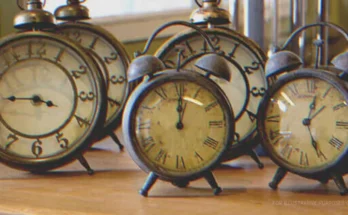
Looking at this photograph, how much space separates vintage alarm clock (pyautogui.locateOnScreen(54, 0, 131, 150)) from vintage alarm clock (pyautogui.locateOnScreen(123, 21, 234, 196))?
368 mm

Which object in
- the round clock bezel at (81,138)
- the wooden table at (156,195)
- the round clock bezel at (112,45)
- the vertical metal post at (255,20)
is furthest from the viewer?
the vertical metal post at (255,20)

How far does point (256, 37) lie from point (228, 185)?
531 millimetres

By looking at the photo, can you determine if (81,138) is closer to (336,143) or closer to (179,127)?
(179,127)

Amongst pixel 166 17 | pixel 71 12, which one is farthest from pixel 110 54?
pixel 166 17

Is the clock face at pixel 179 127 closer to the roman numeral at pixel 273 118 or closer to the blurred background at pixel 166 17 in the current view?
the roman numeral at pixel 273 118

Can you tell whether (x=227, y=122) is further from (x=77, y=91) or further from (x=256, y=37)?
(x=256, y=37)

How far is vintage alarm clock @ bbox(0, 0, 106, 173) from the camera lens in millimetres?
1073

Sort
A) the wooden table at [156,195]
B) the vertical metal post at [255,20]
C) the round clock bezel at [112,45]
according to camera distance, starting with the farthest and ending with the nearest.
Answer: the vertical metal post at [255,20] → the round clock bezel at [112,45] → the wooden table at [156,195]

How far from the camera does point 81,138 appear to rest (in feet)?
3.53

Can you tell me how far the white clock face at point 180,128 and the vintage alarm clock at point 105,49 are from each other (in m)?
0.37

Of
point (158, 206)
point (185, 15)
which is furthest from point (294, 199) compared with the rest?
point (185, 15)

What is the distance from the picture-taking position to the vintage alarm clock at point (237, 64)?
3.60ft

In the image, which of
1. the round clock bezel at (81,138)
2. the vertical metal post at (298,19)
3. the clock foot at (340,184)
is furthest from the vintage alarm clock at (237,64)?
the vertical metal post at (298,19)

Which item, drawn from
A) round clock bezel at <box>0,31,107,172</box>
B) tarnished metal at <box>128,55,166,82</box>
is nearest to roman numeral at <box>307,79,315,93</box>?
tarnished metal at <box>128,55,166,82</box>
